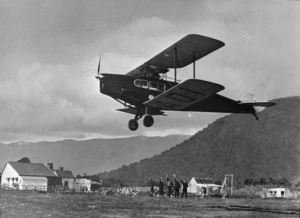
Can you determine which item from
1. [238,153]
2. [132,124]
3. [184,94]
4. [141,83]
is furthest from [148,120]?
[238,153]

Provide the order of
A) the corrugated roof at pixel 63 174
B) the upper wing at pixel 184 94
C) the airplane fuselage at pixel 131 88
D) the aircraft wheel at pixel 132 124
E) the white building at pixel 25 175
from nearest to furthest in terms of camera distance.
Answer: the upper wing at pixel 184 94 < the airplane fuselage at pixel 131 88 < the aircraft wheel at pixel 132 124 < the white building at pixel 25 175 < the corrugated roof at pixel 63 174


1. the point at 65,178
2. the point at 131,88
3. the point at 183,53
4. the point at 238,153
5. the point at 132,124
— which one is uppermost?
the point at 238,153

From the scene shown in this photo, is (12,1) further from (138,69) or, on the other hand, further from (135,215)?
(135,215)

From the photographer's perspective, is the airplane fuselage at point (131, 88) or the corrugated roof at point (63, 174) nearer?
the airplane fuselage at point (131, 88)

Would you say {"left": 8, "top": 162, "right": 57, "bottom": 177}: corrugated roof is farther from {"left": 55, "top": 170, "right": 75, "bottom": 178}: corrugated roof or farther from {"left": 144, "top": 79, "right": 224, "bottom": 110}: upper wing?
{"left": 144, "top": 79, "right": 224, "bottom": 110}: upper wing

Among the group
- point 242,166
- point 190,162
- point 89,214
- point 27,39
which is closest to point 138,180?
point 190,162

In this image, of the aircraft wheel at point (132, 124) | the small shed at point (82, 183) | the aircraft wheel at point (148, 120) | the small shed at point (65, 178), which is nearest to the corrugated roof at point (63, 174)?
the small shed at point (65, 178)

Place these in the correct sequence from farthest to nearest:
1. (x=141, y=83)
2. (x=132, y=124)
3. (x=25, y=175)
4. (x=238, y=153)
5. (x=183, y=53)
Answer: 1. (x=238, y=153)
2. (x=25, y=175)
3. (x=132, y=124)
4. (x=141, y=83)
5. (x=183, y=53)

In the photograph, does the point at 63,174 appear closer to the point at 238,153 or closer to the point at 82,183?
the point at 82,183

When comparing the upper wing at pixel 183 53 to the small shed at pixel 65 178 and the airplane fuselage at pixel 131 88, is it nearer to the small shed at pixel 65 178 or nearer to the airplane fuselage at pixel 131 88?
the airplane fuselage at pixel 131 88
